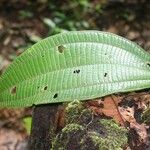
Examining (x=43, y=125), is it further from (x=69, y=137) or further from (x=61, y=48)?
(x=61, y=48)

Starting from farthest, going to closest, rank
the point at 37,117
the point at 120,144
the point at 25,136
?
the point at 25,136
the point at 37,117
the point at 120,144


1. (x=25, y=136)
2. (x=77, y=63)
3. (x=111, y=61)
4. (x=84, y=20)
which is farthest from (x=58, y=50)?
(x=84, y=20)

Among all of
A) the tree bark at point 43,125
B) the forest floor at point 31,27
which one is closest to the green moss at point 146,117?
the tree bark at point 43,125

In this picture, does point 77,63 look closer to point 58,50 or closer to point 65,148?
Answer: point 58,50

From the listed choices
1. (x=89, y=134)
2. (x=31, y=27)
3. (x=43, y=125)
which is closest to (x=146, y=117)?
(x=89, y=134)

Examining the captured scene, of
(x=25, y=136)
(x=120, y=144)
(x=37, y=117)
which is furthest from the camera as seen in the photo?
(x=25, y=136)

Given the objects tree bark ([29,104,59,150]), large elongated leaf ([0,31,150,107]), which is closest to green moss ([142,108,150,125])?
large elongated leaf ([0,31,150,107])

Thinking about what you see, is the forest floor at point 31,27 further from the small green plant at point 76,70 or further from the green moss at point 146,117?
the green moss at point 146,117
